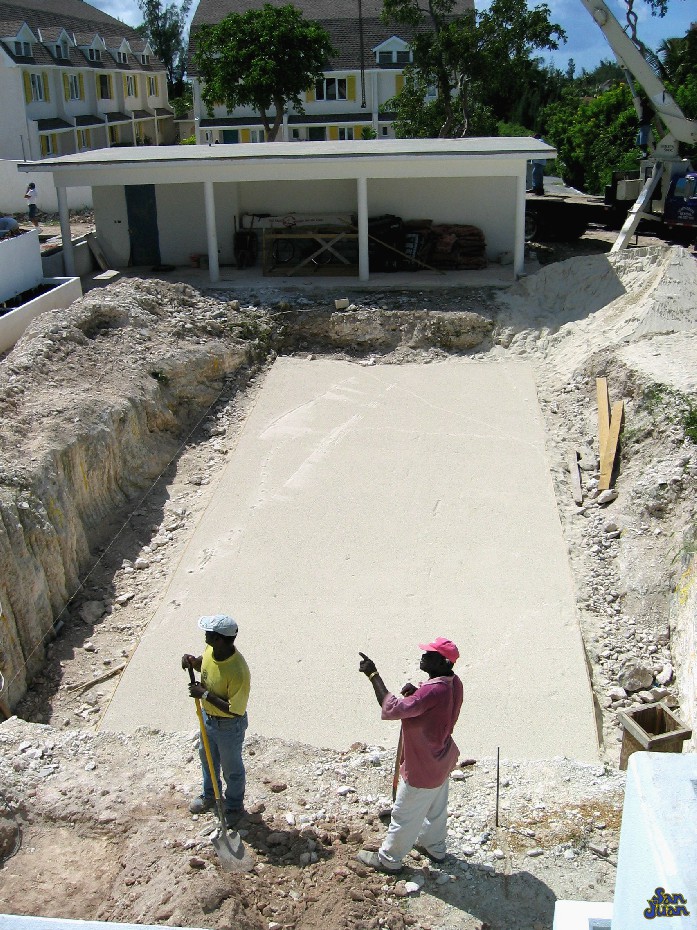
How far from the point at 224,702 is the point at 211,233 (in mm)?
15933

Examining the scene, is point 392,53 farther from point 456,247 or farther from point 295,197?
point 456,247

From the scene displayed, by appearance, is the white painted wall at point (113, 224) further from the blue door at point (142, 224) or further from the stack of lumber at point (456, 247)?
the stack of lumber at point (456, 247)

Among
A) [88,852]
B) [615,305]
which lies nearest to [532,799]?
[88,852]

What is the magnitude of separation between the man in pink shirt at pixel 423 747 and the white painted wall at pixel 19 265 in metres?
14.4

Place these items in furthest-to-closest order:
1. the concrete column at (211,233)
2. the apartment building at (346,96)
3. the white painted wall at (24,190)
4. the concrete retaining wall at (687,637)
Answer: the apartment building at (346,96)
the white painted wall at (24,190)
the concrete column at (211,233)
the concrete retaining wall at (687,637)

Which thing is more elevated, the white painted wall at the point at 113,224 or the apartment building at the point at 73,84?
the apartment building at the point at 73,84

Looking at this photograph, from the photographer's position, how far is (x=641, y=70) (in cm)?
2344

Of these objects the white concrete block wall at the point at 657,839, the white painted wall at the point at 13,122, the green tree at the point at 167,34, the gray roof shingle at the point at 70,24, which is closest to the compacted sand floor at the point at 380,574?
the white concrete block wall at the point at 657,839

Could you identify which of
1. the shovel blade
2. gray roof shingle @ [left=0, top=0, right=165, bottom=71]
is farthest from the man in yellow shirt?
gray roof shingle @ [left=0, top=0, right=165, bottom=71]

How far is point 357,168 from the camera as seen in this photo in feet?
65.8

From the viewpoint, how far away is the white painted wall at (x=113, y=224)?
2244 centimetres

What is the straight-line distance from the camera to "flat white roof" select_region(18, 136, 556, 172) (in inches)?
783

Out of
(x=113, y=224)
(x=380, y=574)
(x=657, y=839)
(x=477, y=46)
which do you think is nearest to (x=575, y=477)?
(x=380, y=574)

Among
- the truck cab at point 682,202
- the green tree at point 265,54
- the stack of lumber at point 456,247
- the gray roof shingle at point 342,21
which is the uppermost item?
the gray roof shingle at point 342,21
